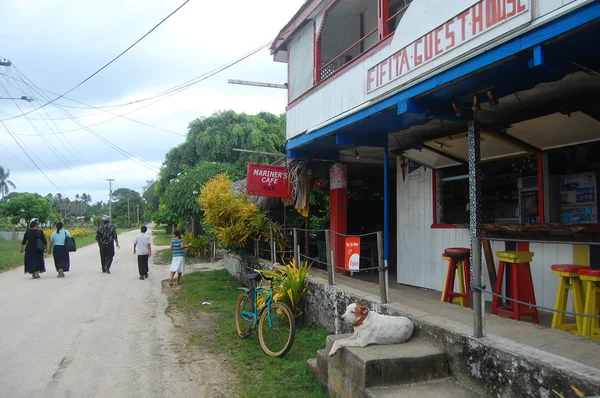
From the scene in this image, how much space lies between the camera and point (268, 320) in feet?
19.1

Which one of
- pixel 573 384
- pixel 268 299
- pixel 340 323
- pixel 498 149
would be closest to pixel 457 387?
pixel 573 384

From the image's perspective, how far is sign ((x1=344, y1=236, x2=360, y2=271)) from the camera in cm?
595

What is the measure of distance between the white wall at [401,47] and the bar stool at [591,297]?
2.18m

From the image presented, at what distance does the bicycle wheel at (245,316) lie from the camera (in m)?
6.31

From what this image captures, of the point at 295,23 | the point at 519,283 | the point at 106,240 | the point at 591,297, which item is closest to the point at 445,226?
the point at 519,283

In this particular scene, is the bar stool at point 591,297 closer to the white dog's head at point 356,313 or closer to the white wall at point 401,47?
the white dog's head at point 356,313

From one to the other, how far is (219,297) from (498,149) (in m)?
6.42

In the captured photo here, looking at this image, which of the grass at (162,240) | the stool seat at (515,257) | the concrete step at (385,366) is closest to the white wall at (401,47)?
the stool seat at (515,257)

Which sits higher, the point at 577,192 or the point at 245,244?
the point at 577,192

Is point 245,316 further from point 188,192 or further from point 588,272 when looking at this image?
point 188,192

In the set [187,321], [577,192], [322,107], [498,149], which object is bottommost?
[187,321]

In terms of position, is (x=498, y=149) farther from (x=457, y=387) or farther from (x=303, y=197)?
(x=303, y=197)

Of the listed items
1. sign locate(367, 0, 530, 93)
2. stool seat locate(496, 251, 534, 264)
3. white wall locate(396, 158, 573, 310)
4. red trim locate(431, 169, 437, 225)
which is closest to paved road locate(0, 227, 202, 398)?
stool seat locate(496, 251, 534, 264)

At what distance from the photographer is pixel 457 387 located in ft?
11.8
